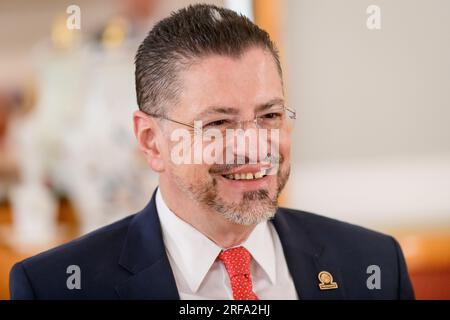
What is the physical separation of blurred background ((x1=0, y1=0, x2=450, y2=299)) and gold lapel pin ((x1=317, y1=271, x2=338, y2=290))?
76cm

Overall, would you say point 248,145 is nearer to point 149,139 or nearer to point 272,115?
point 272,115

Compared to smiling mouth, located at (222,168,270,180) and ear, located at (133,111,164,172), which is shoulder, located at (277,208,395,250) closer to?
smiling mouth, located at (222,168,270,180)

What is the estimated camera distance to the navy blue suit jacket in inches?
51.9

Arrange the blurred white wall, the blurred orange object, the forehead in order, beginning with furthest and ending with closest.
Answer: the blurred orange object < the blurred white wall < the forehead

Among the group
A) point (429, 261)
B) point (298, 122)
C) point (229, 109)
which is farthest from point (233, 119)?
point (429, 261)

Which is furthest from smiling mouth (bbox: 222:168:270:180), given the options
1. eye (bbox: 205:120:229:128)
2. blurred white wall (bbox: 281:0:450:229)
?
blurred white wall (bbox: 281:0:450:229)

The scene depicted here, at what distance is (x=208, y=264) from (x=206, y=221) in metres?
0.09

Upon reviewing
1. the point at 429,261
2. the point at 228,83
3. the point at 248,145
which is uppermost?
the point at 228,83

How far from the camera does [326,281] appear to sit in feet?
4.63

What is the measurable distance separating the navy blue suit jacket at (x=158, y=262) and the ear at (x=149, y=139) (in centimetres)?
10

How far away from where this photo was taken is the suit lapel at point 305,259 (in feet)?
4.56

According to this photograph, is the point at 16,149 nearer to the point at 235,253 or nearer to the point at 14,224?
the point at 14,224
